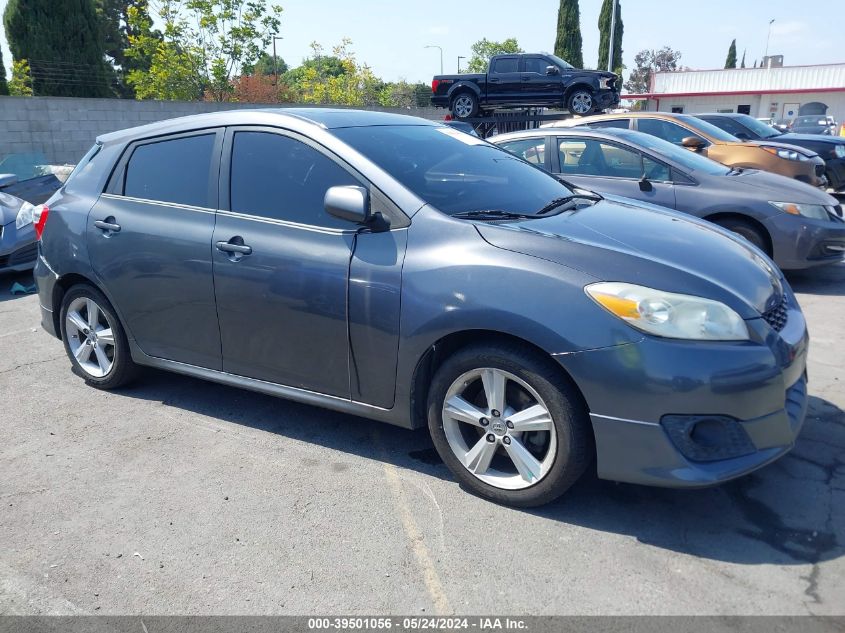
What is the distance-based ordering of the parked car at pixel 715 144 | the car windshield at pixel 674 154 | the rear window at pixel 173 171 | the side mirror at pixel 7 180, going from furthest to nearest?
1. the parked car at pixel 715 144
2. the side mirror at pixel 7 180
3. the car windshield at pixel 674 154
4. the rear window at pixel 173 171

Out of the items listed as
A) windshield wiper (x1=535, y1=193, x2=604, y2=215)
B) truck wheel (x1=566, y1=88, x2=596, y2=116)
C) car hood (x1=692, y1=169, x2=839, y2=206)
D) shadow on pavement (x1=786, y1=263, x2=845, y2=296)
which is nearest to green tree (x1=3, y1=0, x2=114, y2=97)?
truck wheel (x1=566, y1=88, x2=596, y2=116)

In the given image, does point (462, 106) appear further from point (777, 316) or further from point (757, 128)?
point (777, 316)

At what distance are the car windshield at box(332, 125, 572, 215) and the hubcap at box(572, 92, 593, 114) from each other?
53.3 feet

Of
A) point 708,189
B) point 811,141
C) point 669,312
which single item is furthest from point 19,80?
point 669,312

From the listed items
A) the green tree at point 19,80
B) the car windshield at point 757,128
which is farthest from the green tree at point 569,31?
the car windshield at point 757,128

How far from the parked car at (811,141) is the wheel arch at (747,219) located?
249 inches

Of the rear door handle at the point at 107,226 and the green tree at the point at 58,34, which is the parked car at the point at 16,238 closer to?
the rear door handle at the point at 107,226

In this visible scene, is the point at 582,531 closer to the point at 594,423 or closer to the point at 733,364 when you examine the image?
the point at 594,423

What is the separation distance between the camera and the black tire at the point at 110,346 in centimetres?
454

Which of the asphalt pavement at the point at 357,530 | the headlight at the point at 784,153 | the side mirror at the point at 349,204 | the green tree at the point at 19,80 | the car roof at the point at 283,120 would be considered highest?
the green tree at the point at 19,80

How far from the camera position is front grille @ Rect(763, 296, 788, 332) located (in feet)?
10.3

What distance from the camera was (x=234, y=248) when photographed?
12.5 ft

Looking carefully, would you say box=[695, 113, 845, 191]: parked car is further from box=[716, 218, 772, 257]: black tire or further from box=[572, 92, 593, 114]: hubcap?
box=[572, 92, 593, 114]: hubcap

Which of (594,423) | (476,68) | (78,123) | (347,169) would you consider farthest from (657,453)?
(476,68)
